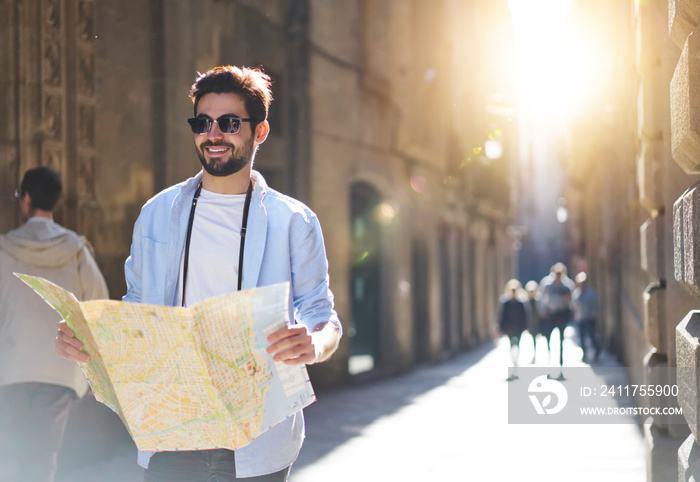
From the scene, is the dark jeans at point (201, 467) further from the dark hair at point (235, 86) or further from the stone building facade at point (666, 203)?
the stone building facade at point (666, 203)

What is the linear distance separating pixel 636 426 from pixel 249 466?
799cm

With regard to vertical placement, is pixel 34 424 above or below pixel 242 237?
below

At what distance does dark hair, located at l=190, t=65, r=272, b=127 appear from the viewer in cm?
268

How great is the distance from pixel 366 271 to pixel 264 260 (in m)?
14.5

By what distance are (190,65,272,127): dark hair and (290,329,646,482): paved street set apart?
15.7ft

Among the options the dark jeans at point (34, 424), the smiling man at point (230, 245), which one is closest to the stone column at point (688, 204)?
the smiling man at point (230, 245)

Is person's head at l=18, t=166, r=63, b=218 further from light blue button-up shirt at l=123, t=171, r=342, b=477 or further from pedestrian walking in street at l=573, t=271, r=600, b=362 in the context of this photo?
pedestrian walking in street at l=573, t=271, r=600, b=362

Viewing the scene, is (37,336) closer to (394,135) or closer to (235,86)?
(235,86)

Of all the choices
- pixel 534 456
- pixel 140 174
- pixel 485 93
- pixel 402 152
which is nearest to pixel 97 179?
pixel 140 174

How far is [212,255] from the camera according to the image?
269cm

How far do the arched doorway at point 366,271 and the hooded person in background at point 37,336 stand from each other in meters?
11.9

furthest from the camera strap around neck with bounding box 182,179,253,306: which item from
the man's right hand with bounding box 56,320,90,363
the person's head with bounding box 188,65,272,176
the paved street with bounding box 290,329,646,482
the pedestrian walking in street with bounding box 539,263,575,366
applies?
the pedestrian walking in street with bounding box 539,263,575,366

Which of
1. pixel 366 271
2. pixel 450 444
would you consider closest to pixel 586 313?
pixel 366 271

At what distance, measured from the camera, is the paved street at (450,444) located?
7.25 metres
